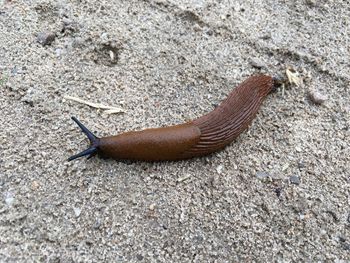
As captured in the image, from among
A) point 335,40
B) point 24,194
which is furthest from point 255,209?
point 335,40

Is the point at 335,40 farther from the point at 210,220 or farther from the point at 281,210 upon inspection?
the point at 210,220

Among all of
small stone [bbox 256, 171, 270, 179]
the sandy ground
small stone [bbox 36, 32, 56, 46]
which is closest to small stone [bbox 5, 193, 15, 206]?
the sandy ground

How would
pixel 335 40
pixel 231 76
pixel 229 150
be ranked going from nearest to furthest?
1. pixel 229 150
2. pixel 231 76
3. pixel 335 40

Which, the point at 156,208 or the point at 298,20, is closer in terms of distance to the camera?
the point at 156,208

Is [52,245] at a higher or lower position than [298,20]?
lower

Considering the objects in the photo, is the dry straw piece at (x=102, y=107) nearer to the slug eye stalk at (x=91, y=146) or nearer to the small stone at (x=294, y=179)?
the slug eye stalk at (x=91, y=146)

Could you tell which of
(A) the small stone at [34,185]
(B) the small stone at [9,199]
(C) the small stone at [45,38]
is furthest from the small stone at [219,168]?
(C) the small stone at [45,38]

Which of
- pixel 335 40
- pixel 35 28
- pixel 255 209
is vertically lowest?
pixel 255 209
